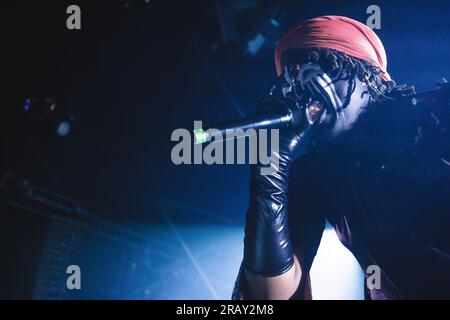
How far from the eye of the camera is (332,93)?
1.47 m

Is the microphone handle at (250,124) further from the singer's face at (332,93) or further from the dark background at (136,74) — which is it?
the dark background at (136,74)

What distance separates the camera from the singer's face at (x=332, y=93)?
1.43m

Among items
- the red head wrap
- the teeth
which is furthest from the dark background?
the teeth

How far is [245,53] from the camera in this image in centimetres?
358

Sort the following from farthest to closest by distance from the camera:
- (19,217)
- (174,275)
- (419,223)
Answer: (174,275) < (19,217) < (419,223)

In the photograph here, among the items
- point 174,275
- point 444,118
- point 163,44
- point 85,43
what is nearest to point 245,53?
point 163,44

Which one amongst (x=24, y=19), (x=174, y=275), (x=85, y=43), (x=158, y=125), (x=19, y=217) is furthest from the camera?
(x=174, y=275)

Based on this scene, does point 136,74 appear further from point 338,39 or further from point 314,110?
point 314,110

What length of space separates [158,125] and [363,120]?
327cm

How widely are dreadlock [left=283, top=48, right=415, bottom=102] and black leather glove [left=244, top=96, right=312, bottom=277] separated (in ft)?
1.28

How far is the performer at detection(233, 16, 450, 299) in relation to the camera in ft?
4.47

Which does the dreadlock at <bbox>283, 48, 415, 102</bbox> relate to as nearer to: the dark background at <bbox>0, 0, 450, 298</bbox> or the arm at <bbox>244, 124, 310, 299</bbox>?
the arm at <bbox>244, 124, 310, 299</bbox>

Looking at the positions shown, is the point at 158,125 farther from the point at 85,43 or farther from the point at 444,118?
the point at 444,118

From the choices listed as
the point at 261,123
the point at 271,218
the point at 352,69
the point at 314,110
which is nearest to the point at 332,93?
the point at 314,110
